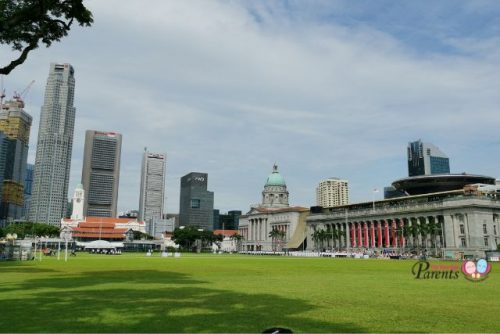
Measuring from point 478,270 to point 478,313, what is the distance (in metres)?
17.8

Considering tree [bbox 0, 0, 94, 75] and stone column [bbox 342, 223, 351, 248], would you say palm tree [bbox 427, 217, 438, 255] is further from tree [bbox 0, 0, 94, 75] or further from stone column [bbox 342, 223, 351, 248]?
tree [bbox 0, 0, 94, 75]

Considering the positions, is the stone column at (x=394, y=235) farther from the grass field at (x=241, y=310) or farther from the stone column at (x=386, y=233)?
the grass field at (x=241, y=310)

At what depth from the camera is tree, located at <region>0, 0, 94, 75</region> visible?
22381 mm

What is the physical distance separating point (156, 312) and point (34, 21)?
55.7 ft

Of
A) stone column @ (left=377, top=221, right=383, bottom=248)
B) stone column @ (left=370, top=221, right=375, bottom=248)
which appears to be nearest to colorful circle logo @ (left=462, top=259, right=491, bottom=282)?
stone column @ (left=377, top=221, right=383, bottom=248)

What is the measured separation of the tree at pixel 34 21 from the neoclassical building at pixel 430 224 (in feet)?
381

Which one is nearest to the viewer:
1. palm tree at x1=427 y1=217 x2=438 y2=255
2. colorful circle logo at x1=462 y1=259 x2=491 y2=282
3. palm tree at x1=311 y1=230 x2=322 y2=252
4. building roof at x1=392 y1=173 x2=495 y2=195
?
colorful circle logo at x1=462 y1=259 x2=491 y2=282

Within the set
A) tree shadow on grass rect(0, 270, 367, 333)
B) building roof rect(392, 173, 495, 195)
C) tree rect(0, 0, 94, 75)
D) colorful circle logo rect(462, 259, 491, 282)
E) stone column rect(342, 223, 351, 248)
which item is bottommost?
tree shadow on grass rect(0, 270, 367, 333)

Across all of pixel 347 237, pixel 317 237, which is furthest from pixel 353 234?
pixel 317 237

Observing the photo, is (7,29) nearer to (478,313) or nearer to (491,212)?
(478,313)

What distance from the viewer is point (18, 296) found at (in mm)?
20484

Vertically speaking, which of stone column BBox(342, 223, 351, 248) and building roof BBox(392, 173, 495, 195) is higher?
building roof BBox(392, 173, 495, 195)

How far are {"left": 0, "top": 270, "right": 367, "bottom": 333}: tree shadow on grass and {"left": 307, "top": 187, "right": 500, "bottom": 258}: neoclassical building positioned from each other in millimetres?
113213

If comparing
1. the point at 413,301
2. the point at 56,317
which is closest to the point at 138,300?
the point at 56,317
